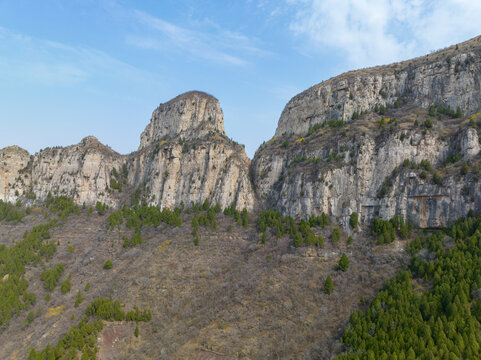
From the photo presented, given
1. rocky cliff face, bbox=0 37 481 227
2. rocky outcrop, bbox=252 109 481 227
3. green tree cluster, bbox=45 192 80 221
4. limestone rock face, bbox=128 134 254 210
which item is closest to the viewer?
rocky outcrop, bbox=252 109 481 227

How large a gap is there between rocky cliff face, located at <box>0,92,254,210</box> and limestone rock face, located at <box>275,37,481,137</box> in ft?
77.1

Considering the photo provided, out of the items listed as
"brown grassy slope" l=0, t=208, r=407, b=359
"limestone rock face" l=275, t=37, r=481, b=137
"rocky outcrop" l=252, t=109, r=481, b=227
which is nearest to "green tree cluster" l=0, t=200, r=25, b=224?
"brown grassy slope" l=0, t=208, r=407, b=359

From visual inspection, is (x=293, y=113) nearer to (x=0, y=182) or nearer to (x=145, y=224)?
(x=145, y=224)

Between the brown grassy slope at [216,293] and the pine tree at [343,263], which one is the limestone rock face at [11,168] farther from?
the pine tree at [343,263]

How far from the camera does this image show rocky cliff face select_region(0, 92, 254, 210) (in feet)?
301

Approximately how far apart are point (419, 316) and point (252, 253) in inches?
1296

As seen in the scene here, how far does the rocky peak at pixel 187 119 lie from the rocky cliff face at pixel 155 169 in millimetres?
317

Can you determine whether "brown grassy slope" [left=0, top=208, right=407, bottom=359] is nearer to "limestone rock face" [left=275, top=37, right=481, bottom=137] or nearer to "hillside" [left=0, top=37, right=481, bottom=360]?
"hillside" [left=0, top=37, right=481, bottom=360]

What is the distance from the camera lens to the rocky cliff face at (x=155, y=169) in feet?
301

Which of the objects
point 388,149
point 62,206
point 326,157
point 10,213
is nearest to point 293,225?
point 326,157

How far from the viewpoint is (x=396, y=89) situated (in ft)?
293

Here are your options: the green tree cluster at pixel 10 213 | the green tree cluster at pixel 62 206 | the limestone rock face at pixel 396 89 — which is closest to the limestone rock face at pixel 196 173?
the green tree cluster at pixel 62 206

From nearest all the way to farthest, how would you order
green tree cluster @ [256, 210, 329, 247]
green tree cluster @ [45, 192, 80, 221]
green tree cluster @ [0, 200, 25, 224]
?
green tree cluster @ [256, 210, 329, 247] < green tree cluster @ [0, 200, 25, 224] < green tree cluster @ [45, 192, 80, 221]

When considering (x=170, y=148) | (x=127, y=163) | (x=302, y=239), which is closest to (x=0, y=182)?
(x=127, y=163)
